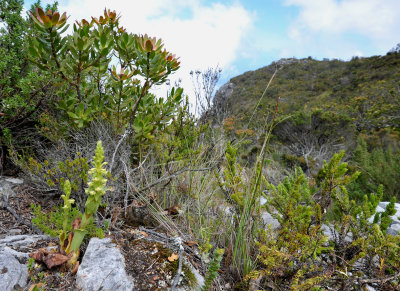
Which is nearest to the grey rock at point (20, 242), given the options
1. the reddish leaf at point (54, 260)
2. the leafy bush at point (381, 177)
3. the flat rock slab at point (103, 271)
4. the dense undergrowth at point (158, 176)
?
the dense undergrowth at point (158, 176)

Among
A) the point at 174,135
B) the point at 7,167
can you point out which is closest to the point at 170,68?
the point at 174,135

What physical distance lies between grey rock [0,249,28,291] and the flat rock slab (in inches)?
12.1

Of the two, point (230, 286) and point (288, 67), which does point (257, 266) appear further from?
point (288, 67)

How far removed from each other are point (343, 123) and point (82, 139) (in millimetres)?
13007

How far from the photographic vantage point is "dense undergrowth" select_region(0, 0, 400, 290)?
5.27ft

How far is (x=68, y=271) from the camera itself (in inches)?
56.1

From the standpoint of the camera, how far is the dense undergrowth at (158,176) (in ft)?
5.27

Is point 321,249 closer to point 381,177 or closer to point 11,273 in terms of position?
point 11,273

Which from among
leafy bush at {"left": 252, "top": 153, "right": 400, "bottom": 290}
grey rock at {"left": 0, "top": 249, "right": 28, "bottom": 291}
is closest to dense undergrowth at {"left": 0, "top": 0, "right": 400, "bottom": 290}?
leafy bush at {"left": 252, "top": 153, "right": 400, "bottom": 290}

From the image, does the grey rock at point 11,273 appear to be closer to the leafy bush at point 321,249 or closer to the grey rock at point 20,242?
the grey rock at point 20,242

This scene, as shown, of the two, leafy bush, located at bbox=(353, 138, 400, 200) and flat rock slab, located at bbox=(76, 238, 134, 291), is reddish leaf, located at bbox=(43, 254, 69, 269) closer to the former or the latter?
flat rock slab, located at bbox=(76, 238, 134, 291)

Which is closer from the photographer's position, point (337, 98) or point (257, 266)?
point (257, 266)

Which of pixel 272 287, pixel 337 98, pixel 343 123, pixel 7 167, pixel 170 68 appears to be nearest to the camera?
pixel 272 287

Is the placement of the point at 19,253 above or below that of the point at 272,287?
above
